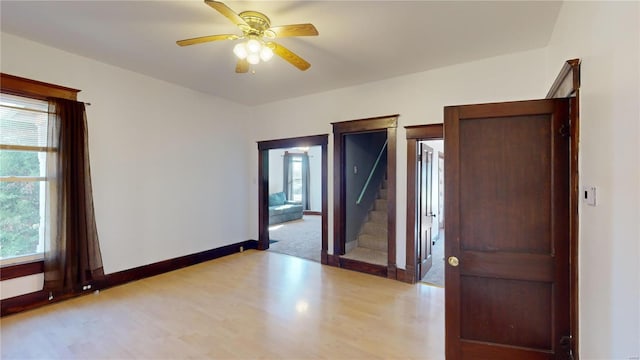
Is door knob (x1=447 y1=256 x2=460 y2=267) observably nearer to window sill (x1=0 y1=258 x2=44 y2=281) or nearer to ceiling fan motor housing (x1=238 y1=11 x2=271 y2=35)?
ceiling fan motor housing (x1=238 y1=11 x2=271 y2=35)

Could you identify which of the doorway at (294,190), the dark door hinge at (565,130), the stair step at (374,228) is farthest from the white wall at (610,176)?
the doorway at (294,190)

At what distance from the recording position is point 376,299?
3.48 metres

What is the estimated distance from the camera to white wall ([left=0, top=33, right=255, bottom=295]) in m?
3.58

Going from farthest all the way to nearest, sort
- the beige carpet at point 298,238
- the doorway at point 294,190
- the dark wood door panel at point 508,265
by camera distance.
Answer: the doorway at point 294,190, the beige carpet at point 298,238, the dark wood door panel at point 508,265

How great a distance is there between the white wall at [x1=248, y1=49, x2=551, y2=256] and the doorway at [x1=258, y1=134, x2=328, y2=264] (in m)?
0.15

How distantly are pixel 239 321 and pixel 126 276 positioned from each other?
2.09m

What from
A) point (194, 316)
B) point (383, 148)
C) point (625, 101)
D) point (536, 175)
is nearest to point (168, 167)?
point (194, 316)

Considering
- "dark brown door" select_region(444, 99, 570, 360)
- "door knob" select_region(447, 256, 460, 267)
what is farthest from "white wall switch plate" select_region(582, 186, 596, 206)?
"door knob" select_region(447, 256, 460, 267)

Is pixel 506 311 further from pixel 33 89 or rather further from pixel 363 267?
pixel 33 89

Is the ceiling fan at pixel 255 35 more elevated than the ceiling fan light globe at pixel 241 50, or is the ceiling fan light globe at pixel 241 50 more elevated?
the ceiling fan at pixel 255 35

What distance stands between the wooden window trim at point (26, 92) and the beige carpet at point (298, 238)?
11.3 feet

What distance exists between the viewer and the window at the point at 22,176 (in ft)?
10.0

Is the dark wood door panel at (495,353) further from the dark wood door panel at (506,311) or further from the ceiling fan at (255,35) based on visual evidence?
the ceiling fan at (255,35)

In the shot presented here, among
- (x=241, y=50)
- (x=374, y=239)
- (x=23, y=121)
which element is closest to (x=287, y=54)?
(x=241, y=50)
